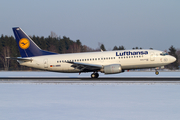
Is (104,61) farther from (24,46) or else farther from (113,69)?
(24,46)

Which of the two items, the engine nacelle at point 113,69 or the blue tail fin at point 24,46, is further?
the blue tail fin at point 24,46

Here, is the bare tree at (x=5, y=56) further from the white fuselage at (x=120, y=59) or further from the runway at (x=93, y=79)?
the white fuselage at (x=120, y=59)

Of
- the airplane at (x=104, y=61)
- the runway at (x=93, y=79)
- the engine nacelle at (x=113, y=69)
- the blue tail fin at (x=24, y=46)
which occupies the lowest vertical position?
the runway at (x=93, y=79)

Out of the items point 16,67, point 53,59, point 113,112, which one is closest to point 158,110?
point 113,112

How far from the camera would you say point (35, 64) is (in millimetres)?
34094

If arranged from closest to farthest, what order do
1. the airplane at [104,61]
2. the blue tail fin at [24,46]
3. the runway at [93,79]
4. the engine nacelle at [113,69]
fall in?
the runway at [93,79] < the engine nacelle at [113,69] < the airplane at [104,61] < the blue tail fin at [24,46]

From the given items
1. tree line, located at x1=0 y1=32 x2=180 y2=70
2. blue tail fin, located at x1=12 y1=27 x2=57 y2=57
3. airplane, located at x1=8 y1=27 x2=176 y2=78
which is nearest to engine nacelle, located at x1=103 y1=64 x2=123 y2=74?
airplane, located at x1=8 y1=27 x2=176 y2=78

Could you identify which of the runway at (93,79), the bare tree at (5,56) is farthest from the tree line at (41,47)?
the runway at (93,79)

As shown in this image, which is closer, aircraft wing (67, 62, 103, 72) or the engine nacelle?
the engine nacelle

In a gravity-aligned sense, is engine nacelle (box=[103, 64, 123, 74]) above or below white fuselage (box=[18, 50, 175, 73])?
below

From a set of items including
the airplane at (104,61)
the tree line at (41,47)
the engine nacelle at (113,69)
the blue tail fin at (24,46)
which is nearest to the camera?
the engine nacelle at (113,69)

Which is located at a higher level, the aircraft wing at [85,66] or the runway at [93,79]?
the aircraft wing at [85,66]

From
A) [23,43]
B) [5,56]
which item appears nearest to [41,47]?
[5,56]

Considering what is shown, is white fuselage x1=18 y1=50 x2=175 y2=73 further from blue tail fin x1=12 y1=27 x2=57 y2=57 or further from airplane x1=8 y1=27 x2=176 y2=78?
blue tail fin x1=12 y1=27 x2=57 y2=57
